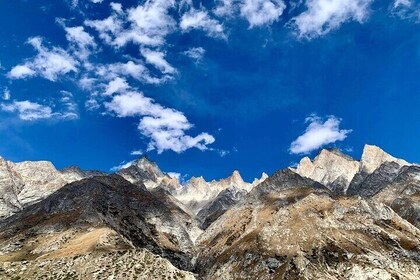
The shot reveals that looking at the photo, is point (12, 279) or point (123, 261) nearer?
point (12, 279)

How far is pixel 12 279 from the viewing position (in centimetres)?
17050

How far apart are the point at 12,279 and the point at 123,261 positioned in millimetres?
44106

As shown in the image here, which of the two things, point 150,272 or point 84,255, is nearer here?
point 150,272

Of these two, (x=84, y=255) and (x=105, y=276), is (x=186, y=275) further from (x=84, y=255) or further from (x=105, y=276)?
(x=84, y=255)

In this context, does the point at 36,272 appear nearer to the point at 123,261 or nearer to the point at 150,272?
the point at 123,261

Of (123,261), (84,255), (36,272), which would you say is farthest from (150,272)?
(36,272)

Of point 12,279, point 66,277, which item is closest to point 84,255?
point 66,277

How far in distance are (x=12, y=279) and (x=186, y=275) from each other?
70.2m

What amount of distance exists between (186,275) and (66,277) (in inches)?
1937

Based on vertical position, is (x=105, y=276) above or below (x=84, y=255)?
below

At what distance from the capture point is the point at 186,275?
179500 millimetres

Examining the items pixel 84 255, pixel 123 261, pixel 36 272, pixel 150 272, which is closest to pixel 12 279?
pixel 36 272

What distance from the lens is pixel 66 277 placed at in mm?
173250

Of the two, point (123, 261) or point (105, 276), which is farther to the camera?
point (123, 261)
